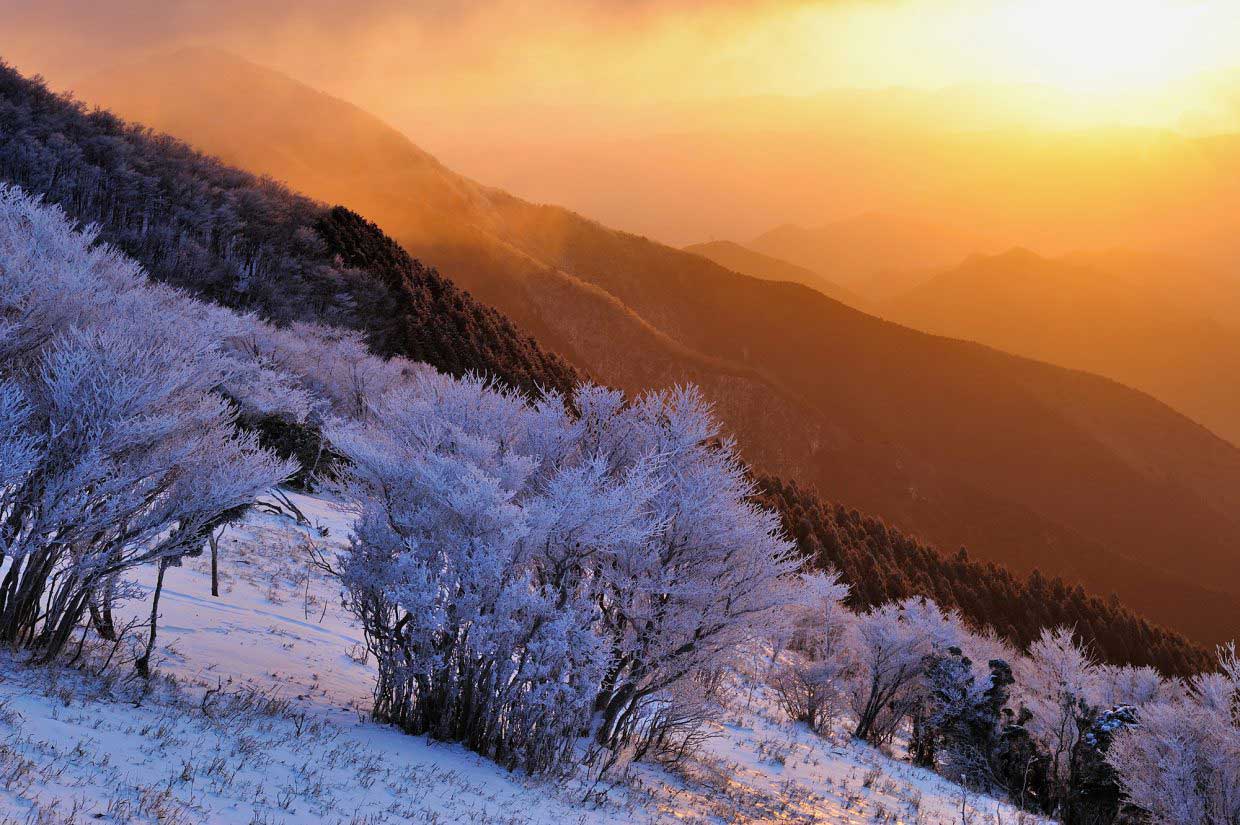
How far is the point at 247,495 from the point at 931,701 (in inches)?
805

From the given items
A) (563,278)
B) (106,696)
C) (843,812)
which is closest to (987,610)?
(843,812)

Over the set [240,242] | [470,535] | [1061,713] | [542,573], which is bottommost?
[1061,713]

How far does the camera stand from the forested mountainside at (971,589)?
167 ft

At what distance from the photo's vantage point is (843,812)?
12859 mm

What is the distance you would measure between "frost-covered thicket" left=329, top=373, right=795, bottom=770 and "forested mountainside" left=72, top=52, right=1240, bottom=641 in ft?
254

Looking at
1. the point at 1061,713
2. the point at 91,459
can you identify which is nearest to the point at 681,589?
the point at 91,459

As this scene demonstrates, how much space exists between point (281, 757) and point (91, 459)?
3.49 metres

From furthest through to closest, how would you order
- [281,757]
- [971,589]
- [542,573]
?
1. [971,589]
2. [542,573]
3. [281,757]

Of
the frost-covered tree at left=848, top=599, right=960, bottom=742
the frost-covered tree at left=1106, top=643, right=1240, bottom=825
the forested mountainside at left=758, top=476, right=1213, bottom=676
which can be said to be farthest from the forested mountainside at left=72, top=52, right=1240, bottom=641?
the frost-covered tree at left=1106, top=643, right=1240, bottom=825

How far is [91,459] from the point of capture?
8.30 m

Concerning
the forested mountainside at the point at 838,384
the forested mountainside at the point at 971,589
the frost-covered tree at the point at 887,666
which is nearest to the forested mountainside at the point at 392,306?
the forested mountainside at the point at 971,589

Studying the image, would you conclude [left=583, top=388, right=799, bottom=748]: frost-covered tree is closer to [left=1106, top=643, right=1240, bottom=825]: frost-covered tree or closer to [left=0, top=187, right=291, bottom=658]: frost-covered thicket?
[left=0, top=187, right=291, bottom=658]: frost-covered thicket

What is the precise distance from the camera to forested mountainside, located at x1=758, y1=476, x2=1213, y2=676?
167ft

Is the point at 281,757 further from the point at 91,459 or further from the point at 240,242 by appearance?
the point at 240,242
